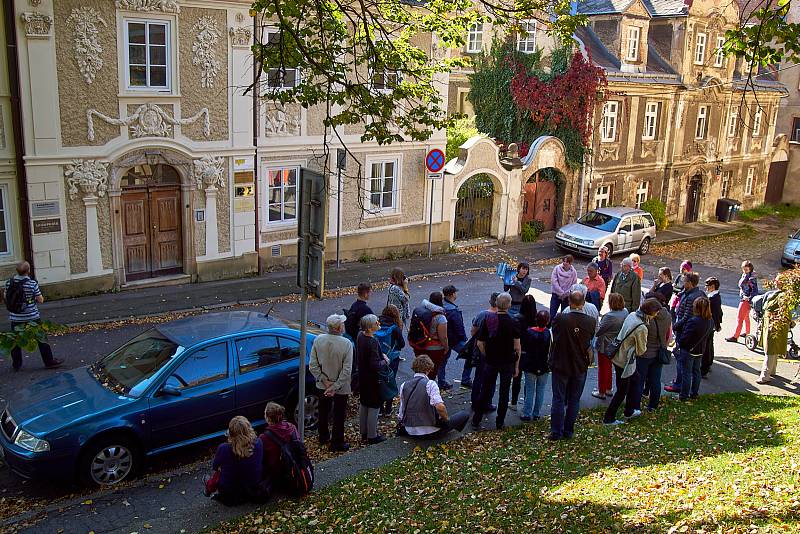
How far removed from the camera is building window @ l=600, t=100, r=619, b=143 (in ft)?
88.6

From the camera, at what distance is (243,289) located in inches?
688

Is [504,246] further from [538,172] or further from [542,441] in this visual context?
[542,441]

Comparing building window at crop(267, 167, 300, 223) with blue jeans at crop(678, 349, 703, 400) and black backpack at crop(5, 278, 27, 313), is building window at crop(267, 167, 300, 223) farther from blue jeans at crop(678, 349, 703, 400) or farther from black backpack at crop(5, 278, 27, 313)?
blue jeans at crop(678, 349, 703, 400)

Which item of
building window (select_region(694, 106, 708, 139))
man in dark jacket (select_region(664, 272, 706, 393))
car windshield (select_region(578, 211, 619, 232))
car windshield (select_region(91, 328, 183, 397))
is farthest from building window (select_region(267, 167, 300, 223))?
building window (select_region(694, 106, 708, 139))

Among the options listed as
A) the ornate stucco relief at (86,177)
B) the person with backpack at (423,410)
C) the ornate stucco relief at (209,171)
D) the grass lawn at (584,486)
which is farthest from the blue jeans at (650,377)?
the ornate stucco relief at (86,177)

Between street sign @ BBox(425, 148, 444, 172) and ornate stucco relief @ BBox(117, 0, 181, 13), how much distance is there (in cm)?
751

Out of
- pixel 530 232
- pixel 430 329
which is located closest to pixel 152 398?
pixel 430 329

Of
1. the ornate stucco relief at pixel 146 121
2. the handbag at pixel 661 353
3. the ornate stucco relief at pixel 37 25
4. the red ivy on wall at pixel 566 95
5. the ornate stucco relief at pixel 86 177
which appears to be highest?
the ornate stucco relief at pixel 37 25

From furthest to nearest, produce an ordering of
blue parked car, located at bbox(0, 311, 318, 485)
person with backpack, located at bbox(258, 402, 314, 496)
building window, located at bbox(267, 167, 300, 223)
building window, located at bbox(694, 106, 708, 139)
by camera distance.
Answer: building window, located at bbox(694, 106, 708, 139) → building window, located at bbox(267, 167, 300, 223) → blue parked car, located at bbox(0, 311, 318, 485) → person with backpack, located at bbox(258, 402, 314, 496)

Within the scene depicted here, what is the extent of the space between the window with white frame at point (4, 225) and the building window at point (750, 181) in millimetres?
33034

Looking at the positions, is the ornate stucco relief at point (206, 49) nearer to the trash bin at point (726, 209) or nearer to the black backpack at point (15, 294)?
the black backpack at point (15, 294)

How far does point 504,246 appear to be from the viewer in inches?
951

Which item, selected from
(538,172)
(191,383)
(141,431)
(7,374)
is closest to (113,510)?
(141,431)

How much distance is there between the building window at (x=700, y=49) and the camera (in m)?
30.0
